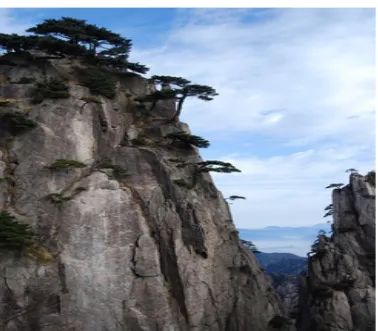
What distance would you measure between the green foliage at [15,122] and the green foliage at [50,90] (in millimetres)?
3172

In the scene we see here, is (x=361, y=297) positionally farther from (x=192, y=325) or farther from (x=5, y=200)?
(x=5, y=200)

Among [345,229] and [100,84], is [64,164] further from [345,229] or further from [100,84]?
[345,229]

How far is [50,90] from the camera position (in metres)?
37.6

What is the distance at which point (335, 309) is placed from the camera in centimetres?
3878

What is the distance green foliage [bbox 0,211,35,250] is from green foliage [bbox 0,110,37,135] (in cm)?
815

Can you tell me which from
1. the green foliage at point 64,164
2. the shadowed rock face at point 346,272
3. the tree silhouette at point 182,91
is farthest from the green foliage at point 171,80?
the shadowed rock face at point 346,272

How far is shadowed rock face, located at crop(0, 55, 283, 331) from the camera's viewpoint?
1198 inches

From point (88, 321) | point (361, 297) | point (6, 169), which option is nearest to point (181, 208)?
point (88, 321)

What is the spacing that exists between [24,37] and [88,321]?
28.7m

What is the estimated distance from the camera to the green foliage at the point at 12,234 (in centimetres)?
2914

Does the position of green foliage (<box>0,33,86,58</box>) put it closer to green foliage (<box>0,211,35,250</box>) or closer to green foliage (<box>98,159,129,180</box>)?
green foliage (<box>98,159,129,180</box>)

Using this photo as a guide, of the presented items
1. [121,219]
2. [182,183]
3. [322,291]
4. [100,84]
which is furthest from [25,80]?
[322,291]

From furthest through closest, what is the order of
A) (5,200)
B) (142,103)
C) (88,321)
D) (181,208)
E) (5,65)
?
(142,103), (5,65), (181,208), (5,200), (88,321)

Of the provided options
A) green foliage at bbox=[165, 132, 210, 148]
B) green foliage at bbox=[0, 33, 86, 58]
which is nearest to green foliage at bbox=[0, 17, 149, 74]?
green foliage at bbox=[0, 33, 86, 58]
